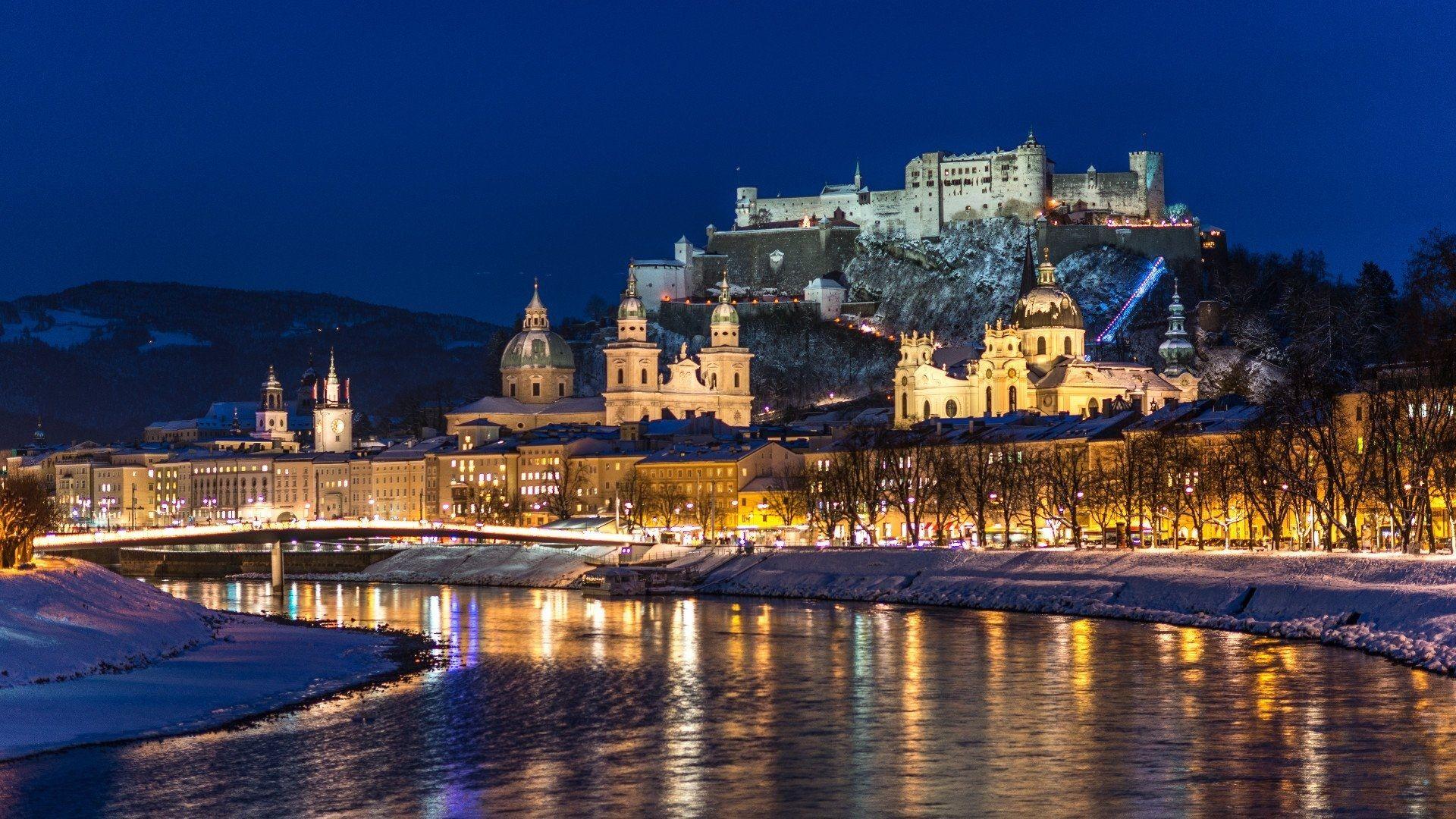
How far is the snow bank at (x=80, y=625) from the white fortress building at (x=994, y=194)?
102371 millimetres

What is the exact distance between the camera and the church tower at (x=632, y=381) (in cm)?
13650

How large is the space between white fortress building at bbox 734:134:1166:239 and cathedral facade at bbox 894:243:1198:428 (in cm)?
1993

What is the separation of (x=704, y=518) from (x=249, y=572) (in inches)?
783

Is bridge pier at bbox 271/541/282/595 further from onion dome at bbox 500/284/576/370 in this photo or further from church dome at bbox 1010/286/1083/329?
onion dome at bbox 500/284/576/370

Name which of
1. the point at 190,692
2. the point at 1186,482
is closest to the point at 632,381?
the point at 1186,482

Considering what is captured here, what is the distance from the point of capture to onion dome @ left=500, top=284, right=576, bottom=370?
493ft

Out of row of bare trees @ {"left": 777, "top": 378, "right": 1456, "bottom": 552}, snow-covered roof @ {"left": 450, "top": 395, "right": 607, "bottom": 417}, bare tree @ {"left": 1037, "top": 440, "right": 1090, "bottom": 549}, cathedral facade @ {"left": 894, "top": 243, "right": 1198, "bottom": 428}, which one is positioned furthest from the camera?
snow-covered roof @ {"left": 450, "top": 395, "right": 607, "bottom": 417}

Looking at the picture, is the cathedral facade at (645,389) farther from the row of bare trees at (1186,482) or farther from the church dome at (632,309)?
the row of bare trees at (1186,482)

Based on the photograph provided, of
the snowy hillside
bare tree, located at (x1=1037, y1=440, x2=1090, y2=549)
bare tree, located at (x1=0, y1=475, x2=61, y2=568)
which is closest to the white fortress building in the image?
the snowy hillside

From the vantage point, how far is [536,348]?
150750mm

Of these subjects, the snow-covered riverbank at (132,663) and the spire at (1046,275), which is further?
the spire at (1046,275)

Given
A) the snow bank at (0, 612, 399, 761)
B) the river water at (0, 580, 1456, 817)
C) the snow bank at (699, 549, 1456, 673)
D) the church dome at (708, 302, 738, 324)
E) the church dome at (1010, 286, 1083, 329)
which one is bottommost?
the river water at (0, 580, 1456, 817)

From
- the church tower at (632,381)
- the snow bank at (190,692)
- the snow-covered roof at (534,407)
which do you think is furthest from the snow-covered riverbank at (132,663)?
the snow-covered roof at (534,407)

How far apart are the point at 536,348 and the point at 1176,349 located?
47.4 meters
